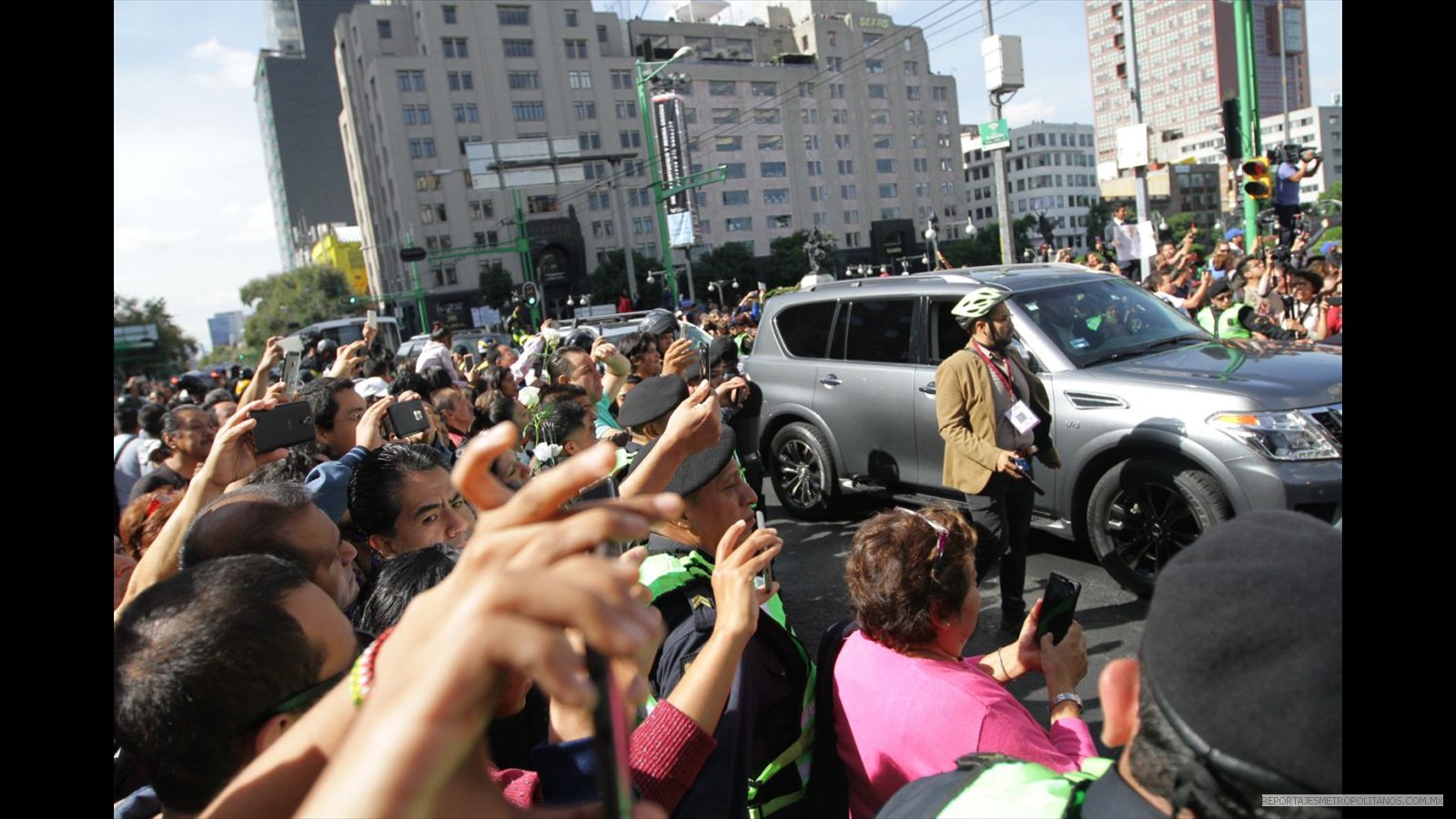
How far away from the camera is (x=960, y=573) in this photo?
84.4 inches

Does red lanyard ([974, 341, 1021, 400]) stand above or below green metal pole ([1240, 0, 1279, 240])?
below

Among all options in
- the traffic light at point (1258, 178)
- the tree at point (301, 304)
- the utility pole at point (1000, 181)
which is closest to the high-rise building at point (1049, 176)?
the tree at point (301, 304)

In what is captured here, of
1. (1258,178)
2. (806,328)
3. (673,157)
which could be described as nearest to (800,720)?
(806,328)

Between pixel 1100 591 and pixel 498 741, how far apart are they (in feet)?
13.3

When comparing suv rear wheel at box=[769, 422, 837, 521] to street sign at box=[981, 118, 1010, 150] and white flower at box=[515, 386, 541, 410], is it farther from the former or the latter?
street sign at box=[981, 118, 1010, 150]

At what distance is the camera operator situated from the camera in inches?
390

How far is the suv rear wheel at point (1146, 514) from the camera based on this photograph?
14.2 ft

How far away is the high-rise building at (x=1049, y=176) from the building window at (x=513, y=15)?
239 feet

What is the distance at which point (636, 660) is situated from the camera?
1144 mm

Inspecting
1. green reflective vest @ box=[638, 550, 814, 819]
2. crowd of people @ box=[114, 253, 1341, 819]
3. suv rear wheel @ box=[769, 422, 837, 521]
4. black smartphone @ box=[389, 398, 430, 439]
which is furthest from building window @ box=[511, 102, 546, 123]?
green reflective vest @ box=[638, 550, 814, 819]

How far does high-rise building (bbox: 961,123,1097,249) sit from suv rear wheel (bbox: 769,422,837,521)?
124337 millimetres

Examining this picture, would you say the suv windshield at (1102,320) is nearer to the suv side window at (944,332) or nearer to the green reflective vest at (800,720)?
the suv side window at (944,332)

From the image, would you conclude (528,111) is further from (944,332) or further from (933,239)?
(944,332)
